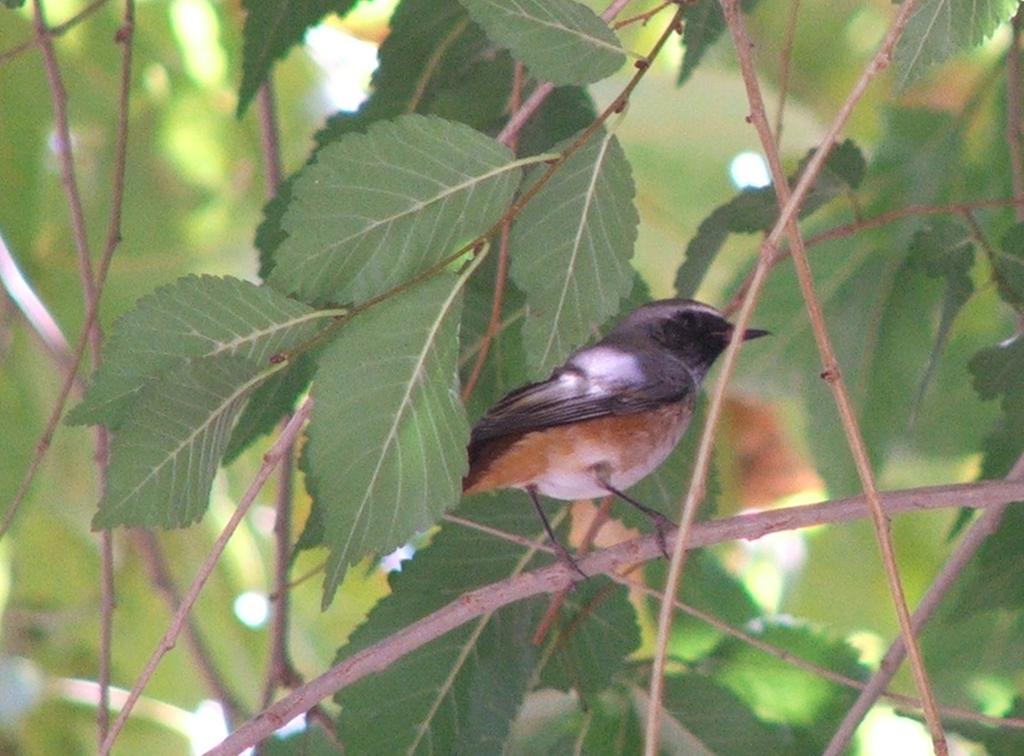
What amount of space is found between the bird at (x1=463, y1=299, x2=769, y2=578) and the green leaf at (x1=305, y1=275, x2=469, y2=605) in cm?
77

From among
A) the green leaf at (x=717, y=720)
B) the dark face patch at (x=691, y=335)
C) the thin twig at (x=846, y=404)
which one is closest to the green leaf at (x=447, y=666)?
the green leaf at (x=717, y=720)

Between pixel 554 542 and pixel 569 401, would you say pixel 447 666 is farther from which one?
pixel 569 401

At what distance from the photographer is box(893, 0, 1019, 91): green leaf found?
1691 mm

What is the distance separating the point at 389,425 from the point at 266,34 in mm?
935

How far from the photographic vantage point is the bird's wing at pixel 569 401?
2.59m

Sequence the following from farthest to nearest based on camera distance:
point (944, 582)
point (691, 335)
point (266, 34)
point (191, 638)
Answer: point (691, 335)
point (191, 638)
point (266, 34)
point (944, 582)

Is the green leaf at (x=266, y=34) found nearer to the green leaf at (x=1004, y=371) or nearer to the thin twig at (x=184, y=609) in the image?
the thin twig at (x=184, y=609)

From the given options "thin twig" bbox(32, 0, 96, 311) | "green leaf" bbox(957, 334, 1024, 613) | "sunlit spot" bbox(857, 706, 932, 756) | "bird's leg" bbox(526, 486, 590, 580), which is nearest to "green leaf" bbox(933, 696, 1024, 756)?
"green leaf" bbox(957, 334, 1024, 613)

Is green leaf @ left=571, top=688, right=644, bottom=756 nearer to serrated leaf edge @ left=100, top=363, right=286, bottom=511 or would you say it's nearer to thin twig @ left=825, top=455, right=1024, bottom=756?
thin twig @ left=825, top=455, right=1024, bottom=756

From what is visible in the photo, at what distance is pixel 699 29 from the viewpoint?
7.95 ft

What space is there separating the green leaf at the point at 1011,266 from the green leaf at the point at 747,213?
0.27 metres

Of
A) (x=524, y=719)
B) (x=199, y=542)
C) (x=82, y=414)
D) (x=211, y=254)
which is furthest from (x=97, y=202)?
(x=82, y=414)

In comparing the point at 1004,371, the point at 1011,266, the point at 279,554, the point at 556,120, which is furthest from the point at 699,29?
the point at 279,554

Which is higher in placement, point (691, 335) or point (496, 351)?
point (691, 335)
